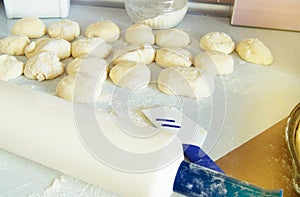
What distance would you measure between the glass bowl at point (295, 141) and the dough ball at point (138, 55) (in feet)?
1.17

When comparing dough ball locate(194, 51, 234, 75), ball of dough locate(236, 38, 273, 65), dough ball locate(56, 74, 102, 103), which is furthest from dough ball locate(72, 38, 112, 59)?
ball of dough locate(236, 38, 273, 65)

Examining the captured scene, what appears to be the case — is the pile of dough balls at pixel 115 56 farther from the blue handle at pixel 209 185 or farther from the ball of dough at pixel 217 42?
the blue handle at pixel 209 185

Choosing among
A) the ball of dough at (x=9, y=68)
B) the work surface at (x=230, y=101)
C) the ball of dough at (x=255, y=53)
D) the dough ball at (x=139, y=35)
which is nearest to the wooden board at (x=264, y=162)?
the work surface at (x=230, y=101)

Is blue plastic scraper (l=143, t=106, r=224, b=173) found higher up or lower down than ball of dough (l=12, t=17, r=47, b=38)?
lower down

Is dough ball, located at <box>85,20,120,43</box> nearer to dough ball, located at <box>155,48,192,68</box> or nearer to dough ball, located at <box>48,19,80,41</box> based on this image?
dough ball, located at <box>48,19,80,41</box>

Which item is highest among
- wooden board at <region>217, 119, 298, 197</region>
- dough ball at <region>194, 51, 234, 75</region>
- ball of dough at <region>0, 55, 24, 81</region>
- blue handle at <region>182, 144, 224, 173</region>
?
Result: dough ball at <region>194, 51, 234, 75</region>

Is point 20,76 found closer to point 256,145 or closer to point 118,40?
point 118,40

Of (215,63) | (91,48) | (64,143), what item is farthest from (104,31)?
(64,143)

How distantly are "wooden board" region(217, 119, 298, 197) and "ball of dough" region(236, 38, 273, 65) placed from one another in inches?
9.2

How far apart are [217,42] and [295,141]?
385 mm

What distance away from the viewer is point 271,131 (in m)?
0.80

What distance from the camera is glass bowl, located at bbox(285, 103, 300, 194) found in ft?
2.12

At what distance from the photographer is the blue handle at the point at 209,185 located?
59 centimetres

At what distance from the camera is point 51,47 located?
0.95 m
